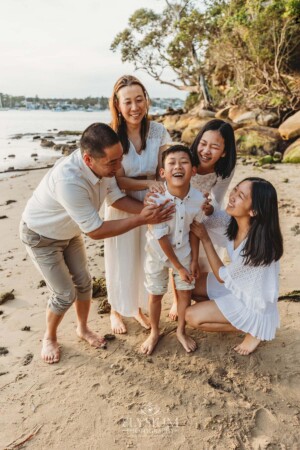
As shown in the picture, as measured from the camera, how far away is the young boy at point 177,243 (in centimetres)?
268

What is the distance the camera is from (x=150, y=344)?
305 cm

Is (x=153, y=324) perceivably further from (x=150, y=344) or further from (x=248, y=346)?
(x=248, y=346)

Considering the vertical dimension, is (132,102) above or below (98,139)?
above

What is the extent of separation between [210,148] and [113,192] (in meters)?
0.88

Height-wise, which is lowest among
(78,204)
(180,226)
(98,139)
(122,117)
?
(180,226)

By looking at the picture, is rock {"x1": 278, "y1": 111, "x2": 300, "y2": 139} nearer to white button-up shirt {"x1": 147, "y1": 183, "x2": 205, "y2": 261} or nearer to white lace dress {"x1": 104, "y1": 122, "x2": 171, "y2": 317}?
white lace dress {"x1": 104, "y1": 122, "x2": 171, "y2": 317}

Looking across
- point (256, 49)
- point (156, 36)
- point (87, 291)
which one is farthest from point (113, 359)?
point (156, 36)

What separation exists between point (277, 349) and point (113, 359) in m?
1.38

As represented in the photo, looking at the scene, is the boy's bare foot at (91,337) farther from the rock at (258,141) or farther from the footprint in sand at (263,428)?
the rock at (258,141)

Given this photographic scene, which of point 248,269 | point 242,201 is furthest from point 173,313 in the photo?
point 242,201

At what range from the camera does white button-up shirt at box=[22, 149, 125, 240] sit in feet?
8.12

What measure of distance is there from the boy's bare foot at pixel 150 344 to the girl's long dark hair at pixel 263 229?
1.08 meters

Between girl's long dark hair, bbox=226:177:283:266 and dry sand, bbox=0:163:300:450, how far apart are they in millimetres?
883

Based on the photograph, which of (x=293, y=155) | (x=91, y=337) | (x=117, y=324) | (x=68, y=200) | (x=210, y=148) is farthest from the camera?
(x=293, y=155)
